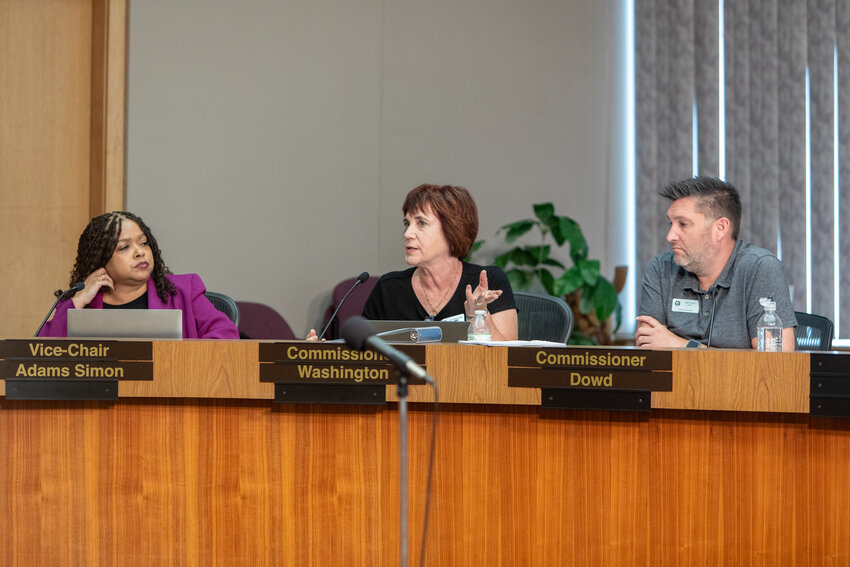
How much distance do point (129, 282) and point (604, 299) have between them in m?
2.69

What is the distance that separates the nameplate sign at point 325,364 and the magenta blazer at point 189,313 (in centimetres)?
87

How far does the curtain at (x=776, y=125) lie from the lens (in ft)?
16.4

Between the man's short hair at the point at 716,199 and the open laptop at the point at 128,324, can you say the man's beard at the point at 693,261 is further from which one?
the open laptop at the point at 128,324

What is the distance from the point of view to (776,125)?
5.02 m

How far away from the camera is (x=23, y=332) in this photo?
433 cm

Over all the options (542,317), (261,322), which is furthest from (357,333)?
(261,322)

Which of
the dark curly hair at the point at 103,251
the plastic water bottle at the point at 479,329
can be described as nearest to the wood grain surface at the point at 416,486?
the plastic water bottle at the point at 479,329

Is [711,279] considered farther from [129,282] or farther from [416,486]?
[129,282]

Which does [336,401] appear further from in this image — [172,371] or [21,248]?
[21,248]

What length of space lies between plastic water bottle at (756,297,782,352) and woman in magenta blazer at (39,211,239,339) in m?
1.64

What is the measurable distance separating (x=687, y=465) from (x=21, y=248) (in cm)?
380

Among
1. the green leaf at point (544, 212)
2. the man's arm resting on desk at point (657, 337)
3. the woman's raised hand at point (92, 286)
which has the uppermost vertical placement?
the green leaf at point (544, 212)

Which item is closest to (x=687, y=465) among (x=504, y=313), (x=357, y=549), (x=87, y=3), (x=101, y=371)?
(x=357, y=549)

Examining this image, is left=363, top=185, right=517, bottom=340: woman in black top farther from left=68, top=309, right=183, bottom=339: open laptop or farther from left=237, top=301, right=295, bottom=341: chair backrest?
left=237, top=301, right=295, bottom=341: chair backrest
